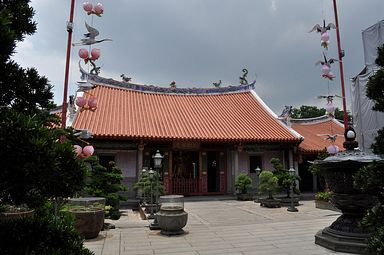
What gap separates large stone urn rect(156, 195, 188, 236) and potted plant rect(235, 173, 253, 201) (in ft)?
21.5

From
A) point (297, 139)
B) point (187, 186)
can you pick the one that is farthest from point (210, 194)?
point (297, 139)

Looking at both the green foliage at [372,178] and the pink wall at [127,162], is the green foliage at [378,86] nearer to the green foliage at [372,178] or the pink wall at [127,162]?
the green foliage at [372,178]

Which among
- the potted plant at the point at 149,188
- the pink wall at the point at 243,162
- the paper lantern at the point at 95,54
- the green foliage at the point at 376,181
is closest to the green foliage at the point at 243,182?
the pink wall at the point at 243,162

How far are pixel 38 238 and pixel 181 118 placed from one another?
42.2 feet

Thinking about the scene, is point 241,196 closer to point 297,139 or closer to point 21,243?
point 297,139

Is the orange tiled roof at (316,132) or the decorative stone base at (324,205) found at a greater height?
the orange tiled roof at (316,132)

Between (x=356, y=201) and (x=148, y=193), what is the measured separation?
254 inches

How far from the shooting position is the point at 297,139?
538 inches

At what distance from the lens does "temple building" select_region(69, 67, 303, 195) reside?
42.2 feet

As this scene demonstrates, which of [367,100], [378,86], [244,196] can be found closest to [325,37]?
[367,100]

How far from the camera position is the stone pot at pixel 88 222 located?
19.9 feet

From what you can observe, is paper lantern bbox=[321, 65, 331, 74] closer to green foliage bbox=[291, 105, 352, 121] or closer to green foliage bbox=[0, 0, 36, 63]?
green foliage bbox=[0, 0, 36, 63]

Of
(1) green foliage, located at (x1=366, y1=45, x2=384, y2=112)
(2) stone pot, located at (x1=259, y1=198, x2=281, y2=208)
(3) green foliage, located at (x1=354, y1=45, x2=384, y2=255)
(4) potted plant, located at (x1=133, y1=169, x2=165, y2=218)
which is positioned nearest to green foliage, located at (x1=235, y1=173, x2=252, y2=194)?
(2) stone pot, located at (x1=259, y1=198, x2=281, y2=208)

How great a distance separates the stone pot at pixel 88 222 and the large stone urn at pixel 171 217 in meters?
1.27
